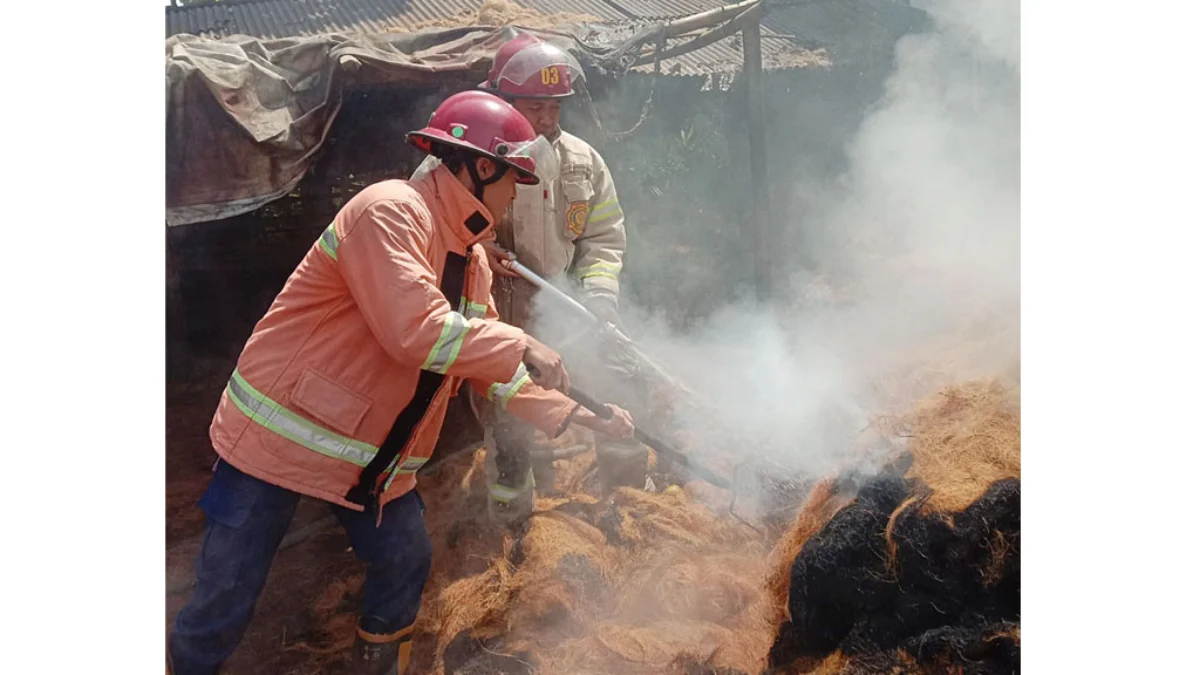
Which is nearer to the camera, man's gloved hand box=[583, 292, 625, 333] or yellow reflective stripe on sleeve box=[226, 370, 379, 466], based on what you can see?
yellow reflective stripe on sleeve box=[226, 370, 379, 466]

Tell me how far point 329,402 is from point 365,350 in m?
0.23

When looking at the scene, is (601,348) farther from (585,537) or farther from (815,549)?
(815,549)

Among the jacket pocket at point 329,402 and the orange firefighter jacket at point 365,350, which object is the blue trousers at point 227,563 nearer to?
the orange firefighter jacket at point 365,350

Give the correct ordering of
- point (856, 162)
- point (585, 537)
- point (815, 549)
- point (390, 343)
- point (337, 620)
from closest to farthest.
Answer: point (390, 343), point (815, 549), point (337, 620), point (585, 537), point (856, 162)

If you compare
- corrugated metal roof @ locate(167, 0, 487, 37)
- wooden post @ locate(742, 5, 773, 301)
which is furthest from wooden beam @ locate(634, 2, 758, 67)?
corrugated metal roof @ locate(167, 0, 487, 37)

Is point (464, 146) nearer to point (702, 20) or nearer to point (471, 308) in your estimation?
point (471, 308)

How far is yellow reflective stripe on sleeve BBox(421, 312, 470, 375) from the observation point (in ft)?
9.19

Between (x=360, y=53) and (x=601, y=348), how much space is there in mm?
2334

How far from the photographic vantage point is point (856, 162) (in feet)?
34.0

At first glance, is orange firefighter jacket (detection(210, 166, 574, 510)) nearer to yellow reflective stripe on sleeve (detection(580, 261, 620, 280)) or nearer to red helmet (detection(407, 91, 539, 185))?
red helmet (detection(407, 91, 539, 185))

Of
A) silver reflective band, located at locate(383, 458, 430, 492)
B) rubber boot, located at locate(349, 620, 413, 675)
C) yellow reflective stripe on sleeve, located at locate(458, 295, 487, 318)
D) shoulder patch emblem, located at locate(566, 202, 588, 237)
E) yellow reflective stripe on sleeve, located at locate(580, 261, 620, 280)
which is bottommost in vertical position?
rubber boot, located at locate(349, 620, 413, 675)

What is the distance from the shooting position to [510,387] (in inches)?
133

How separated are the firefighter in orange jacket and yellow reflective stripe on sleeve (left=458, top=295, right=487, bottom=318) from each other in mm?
14

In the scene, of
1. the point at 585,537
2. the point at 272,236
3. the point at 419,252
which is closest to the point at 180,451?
the point at 272,236
